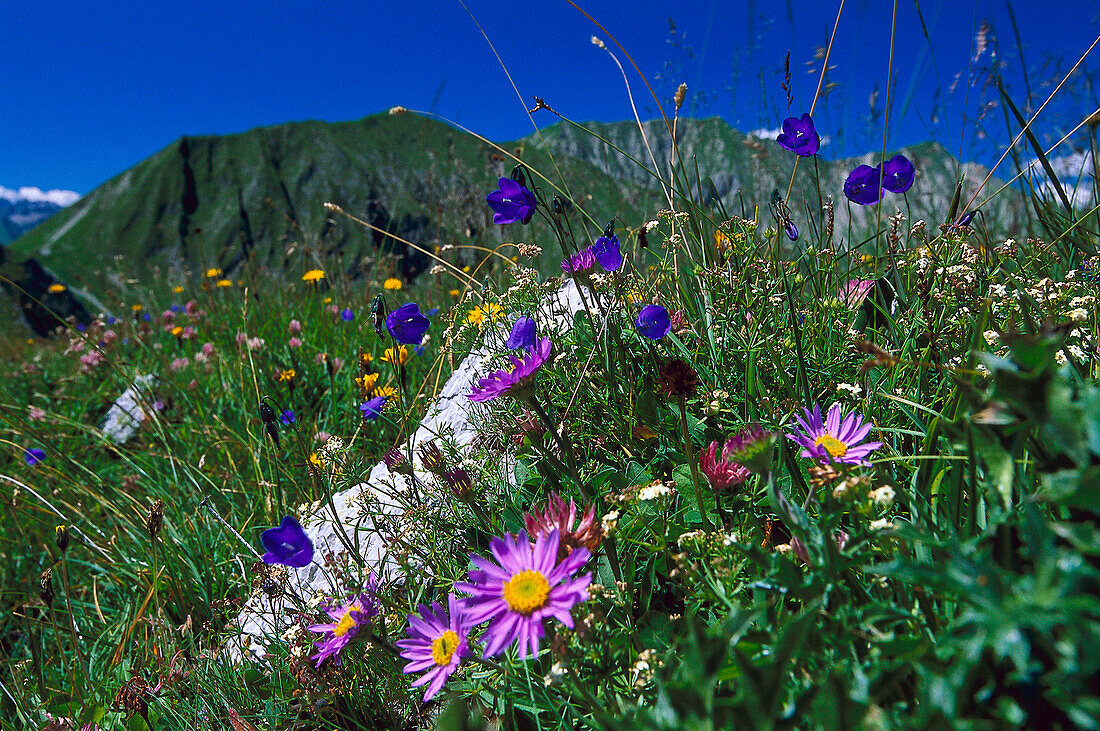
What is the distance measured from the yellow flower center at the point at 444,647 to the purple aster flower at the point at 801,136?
167 cm

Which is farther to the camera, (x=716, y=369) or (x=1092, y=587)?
(x=716, y=369)

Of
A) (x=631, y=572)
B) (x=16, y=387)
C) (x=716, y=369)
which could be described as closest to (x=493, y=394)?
(x=631, y=572)

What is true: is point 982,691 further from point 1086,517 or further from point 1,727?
point 1,727

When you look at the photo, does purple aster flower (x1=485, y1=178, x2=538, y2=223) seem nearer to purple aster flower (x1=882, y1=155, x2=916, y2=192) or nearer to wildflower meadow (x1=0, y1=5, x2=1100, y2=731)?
wildflower meadow (x1=0, y1=5, x2=1100, y2=731)

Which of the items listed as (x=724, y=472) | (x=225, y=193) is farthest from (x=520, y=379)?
(x=225, y=193)

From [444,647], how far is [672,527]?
513 mm

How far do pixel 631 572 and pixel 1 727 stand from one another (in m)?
1.90

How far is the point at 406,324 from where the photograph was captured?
177cm

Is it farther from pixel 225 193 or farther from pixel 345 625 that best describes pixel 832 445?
pixel 225 193

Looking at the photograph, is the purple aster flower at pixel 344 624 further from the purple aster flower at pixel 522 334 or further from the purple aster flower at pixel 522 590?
the purple aster flower at pixel 522 334

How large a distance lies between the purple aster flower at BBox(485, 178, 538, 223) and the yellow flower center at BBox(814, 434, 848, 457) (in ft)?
3.35

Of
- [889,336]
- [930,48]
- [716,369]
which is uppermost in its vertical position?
[930,48]

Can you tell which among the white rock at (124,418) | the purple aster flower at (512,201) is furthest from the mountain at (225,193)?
the purple aster flower at (512,201)

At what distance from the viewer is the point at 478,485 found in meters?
1.51
